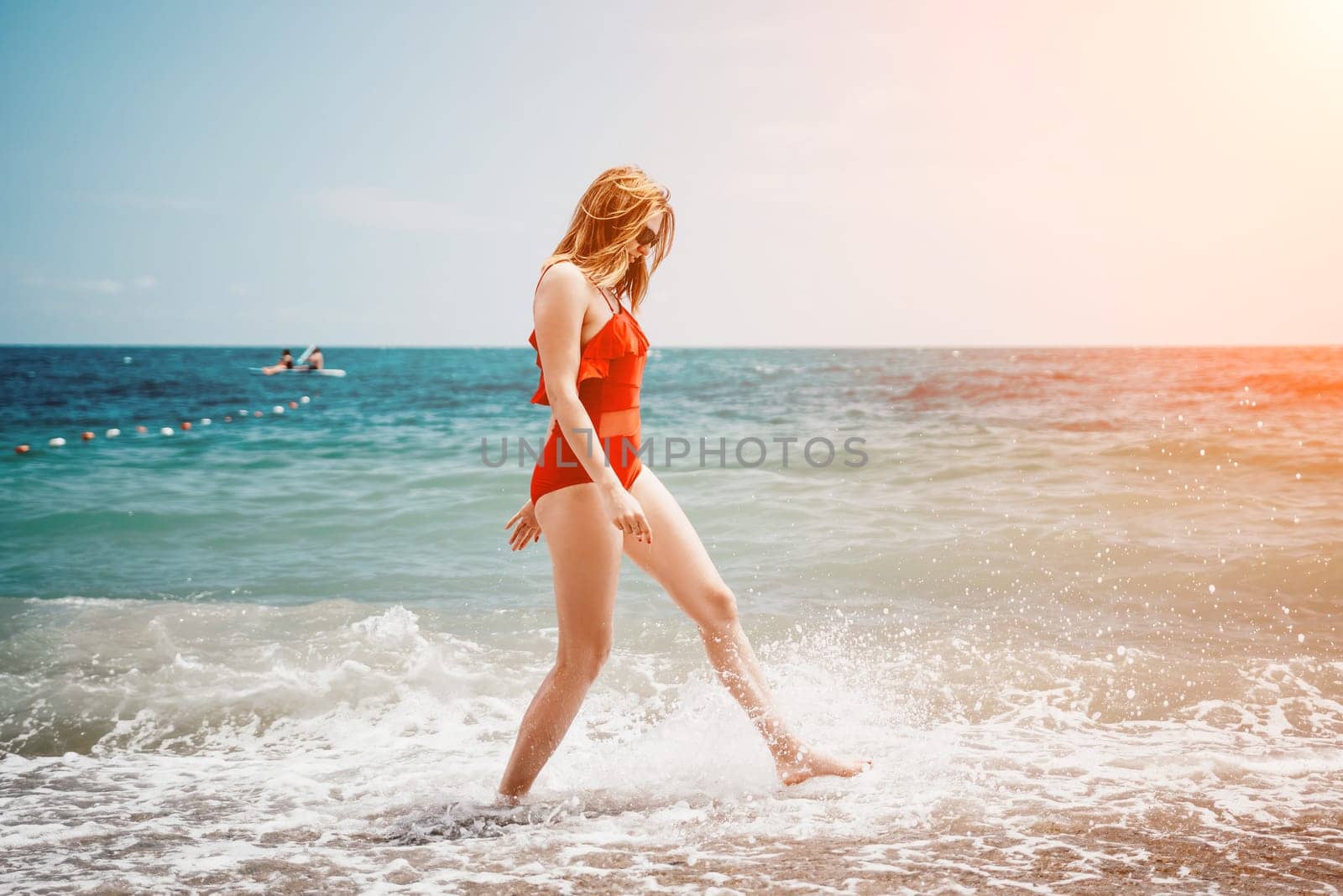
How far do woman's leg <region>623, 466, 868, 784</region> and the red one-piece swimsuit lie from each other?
5.6 inches

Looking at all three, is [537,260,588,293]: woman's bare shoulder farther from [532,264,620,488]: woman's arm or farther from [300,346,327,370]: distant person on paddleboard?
[300,346,327,370]: distant person on paddleboard

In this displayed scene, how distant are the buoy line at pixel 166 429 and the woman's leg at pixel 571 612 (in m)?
18.6

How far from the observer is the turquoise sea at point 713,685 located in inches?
123

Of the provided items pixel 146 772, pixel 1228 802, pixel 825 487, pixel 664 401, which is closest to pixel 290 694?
pixel 146 772

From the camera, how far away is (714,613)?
3.48 metres

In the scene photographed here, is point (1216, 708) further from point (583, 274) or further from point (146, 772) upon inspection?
point (146, 772)

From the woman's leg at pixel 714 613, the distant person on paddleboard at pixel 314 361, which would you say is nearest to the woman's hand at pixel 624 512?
the woman's leg at pixel 714 613

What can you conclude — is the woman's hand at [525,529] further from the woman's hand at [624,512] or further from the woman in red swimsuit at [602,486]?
the woman's hand at [624,512]

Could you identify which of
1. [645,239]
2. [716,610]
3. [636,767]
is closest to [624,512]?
[716,610]

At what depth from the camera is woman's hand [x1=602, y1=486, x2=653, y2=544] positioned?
10.0ft

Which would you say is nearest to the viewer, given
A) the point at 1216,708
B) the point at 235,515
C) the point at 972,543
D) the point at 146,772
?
the point at 146,772

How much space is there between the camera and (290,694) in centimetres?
519

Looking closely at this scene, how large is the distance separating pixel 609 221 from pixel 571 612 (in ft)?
4.31

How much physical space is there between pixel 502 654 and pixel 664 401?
26.1m
